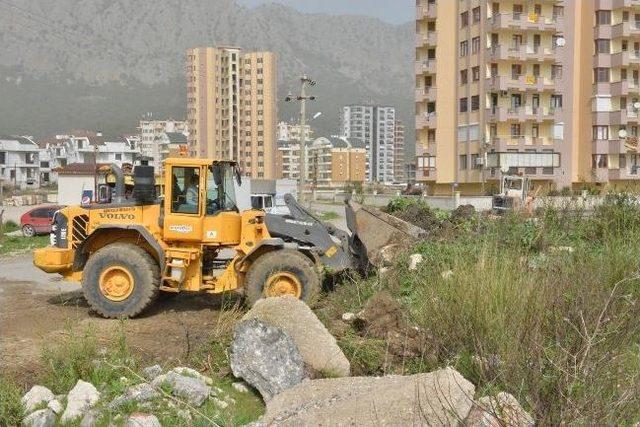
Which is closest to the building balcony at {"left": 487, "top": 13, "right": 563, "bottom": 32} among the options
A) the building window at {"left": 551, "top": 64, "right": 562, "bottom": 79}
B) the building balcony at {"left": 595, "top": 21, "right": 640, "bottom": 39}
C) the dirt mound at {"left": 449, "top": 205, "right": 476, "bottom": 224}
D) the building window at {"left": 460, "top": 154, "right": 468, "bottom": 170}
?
the building window at {"left": 551, "top": 64, "right": 562, "bottom": 79}

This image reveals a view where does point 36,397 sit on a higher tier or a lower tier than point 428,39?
lower

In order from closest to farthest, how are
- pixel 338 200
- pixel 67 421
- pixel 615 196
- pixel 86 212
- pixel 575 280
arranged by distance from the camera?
1. pixel 575 280
2. pixel 67 421
3. pixel 615 196
4. pixel 86 212
5. pixel 338 200

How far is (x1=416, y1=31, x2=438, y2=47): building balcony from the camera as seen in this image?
58438mm

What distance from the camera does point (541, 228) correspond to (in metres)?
9.55

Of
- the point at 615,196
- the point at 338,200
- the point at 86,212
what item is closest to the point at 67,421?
the point at 86,212

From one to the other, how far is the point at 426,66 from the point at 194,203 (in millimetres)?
50443

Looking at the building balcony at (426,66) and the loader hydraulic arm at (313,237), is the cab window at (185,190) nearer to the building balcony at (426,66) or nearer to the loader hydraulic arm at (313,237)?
the loader hydraulic arm at (313,237)

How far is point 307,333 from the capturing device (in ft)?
24.6

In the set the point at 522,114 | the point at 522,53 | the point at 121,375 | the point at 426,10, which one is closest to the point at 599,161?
the point at 522,114

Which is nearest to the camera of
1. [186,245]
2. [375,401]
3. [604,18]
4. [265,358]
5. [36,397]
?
[375,401]

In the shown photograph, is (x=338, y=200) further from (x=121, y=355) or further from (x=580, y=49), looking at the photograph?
(x=121, y=355)

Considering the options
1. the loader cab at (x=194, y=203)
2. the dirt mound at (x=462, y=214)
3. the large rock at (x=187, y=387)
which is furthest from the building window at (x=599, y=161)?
the large rock at (x=187, y=387)

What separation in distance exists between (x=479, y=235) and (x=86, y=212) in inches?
244

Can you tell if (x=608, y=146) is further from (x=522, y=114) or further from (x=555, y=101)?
(x=522, y=114)
